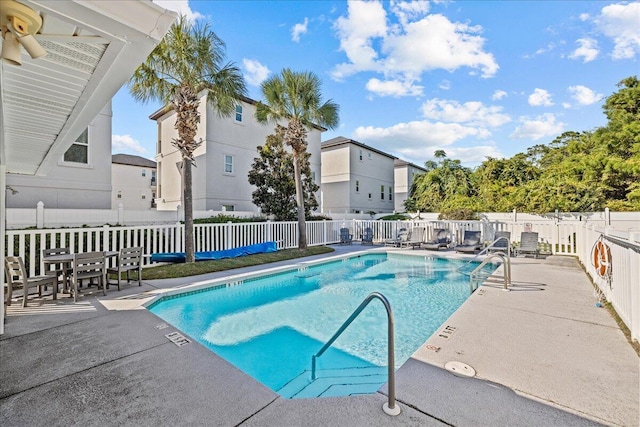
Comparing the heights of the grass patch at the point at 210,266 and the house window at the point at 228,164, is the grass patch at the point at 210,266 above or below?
below

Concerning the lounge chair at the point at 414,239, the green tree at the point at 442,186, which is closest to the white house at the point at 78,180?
the lounge chair at the point at 414,239

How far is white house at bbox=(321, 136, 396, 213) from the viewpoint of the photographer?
2541 centimetres

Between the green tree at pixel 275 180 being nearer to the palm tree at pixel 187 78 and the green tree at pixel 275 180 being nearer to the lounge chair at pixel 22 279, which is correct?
the palm tree at pixel 187 78

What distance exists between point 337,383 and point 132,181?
31.8 m

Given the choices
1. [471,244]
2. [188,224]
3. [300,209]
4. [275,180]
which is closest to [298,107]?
[275,180]

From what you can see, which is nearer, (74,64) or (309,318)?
(74,64)

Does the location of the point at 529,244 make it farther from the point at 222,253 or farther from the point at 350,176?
the point at 350,176

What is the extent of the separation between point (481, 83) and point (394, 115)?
595 centimetres

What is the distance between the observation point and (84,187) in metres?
12.5

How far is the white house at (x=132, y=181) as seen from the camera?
27.7 m

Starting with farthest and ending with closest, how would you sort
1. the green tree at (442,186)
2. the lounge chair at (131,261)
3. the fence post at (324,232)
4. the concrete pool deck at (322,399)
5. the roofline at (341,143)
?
the green tree at (442,186)
the roofline at (341,143)
the fence post at (324,232)
the lounge chair at (131,261)
the concrete pool deck at (322,399)

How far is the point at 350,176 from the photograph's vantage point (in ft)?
82.7

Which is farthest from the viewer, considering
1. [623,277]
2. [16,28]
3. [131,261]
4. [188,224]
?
[188,224]

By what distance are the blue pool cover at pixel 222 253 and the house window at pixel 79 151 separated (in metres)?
6.98
